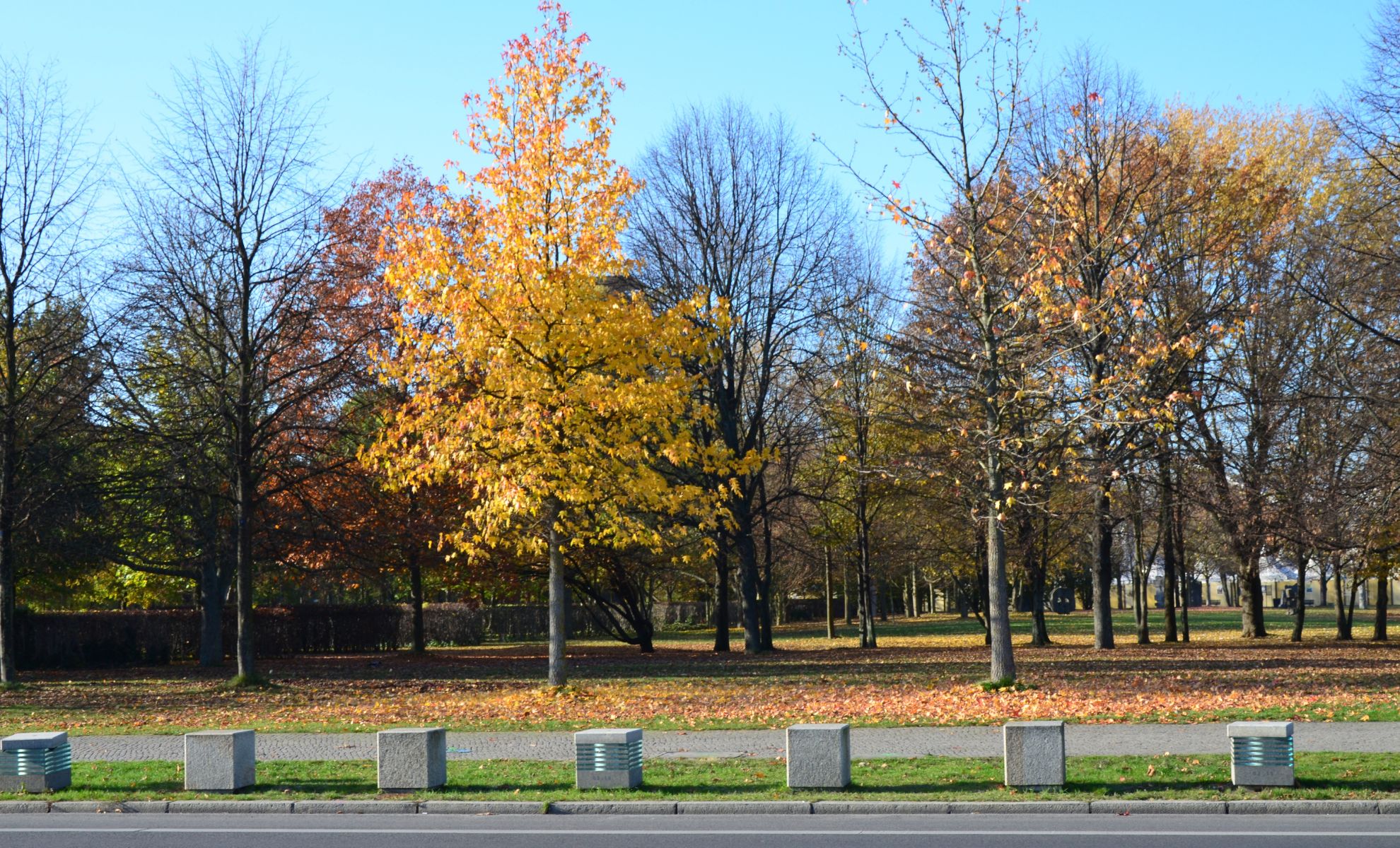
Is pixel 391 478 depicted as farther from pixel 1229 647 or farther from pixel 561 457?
pixel 1229 647

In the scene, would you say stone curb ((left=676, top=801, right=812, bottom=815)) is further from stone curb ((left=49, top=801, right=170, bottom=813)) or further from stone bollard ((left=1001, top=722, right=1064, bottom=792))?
stone curb ((left=49, top=801, right=170, bottom=813))

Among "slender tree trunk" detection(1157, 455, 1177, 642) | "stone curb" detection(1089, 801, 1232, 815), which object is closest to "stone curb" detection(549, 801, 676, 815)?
"stone curb" detection(1089, 801, 1232, 815)

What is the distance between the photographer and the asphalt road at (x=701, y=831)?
8.96 metres

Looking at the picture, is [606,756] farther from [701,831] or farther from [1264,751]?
[1264,751]

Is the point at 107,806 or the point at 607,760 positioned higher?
the point at 607,760

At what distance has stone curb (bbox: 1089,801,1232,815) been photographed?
10008mm

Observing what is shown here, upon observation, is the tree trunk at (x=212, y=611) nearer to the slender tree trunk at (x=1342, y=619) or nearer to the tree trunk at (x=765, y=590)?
the tree trunk at (x=765, y=590)

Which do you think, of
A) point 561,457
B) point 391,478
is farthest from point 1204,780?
point 391,478

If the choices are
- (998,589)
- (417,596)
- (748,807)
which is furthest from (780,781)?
(417,596)

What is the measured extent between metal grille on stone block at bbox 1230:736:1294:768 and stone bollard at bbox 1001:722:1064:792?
57.3 inches

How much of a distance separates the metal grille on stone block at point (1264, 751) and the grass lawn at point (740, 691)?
4.85 metres

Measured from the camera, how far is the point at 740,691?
2083 cm

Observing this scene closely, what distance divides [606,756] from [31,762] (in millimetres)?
5466

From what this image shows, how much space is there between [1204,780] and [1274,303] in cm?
2176
